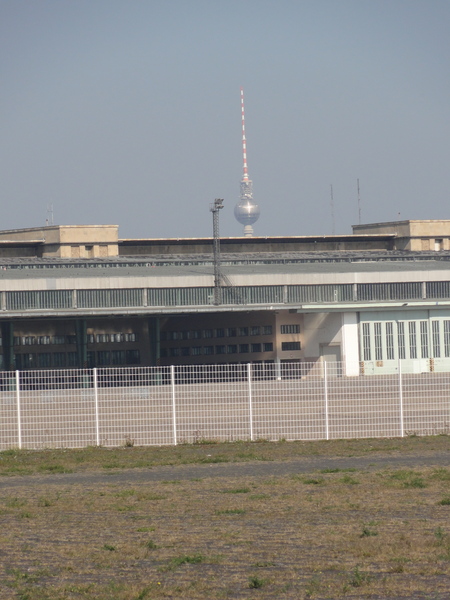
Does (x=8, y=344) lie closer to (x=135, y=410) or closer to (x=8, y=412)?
(x=135, y=410)

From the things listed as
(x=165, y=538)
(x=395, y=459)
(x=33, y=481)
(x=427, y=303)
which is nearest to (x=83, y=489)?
(x=33, y=481)

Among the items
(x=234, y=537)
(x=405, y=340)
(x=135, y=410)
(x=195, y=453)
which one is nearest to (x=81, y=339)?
(x=405, y=340)

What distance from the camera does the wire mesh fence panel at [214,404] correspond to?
2567cm

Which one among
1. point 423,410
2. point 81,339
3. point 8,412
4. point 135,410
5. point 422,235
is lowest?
point 423,410

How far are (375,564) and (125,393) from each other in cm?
1714

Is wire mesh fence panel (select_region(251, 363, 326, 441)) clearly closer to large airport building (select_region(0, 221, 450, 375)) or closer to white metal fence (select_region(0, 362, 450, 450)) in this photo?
white metal fence (select_region(0, 362, 450, 450))

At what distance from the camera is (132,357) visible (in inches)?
2721

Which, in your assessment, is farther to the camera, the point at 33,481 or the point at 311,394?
the point at 311,394

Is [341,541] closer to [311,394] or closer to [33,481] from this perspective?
[33,481]

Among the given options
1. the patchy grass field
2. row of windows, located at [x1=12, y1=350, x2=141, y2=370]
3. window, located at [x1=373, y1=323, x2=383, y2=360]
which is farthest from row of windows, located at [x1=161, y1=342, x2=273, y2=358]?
the patchy grass field

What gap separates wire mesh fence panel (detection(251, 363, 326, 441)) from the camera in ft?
86.6

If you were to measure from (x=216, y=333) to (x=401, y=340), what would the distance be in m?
12.9

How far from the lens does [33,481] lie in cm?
1978

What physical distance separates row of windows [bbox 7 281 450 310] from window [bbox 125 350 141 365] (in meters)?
6.30
